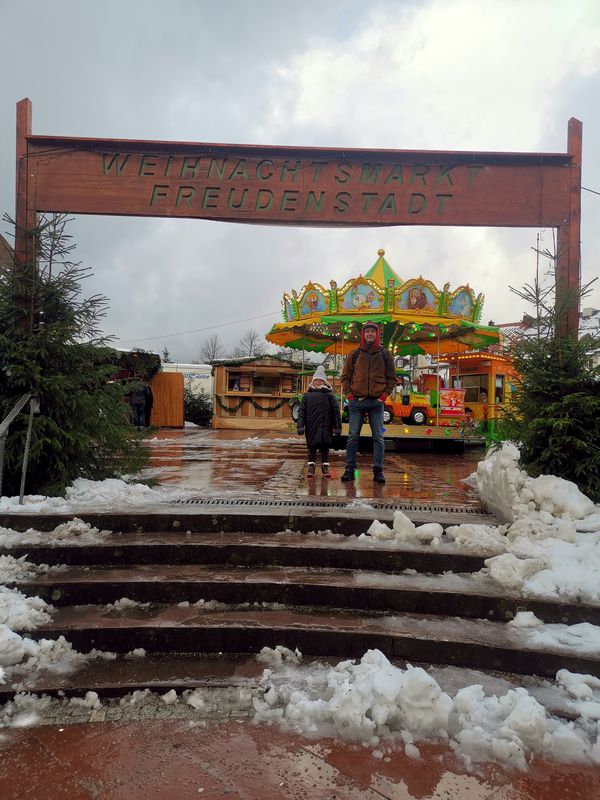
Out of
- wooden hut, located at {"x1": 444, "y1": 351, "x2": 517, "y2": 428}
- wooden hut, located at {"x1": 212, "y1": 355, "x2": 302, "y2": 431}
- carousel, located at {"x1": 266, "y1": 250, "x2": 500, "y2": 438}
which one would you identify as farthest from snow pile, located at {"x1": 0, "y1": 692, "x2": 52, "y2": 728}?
wooden hut, located at {"x1": 212, "y1": 355, "x2": 302, "y2": 431}

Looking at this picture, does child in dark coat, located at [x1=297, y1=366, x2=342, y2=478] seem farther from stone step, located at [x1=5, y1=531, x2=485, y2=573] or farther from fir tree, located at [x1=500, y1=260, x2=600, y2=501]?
stone step, located at [x1=5, y1=531, x2=485, y2=573]

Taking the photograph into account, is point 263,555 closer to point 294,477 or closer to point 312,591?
point 312,591

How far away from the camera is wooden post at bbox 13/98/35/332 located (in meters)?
4.93

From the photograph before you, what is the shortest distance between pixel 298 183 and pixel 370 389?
95.7 inches

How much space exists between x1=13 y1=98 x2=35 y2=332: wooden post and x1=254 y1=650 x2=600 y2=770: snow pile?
4.19 meters

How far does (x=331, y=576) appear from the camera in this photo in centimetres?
339

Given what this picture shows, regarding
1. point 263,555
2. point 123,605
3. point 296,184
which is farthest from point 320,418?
point 123,605

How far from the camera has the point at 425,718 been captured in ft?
7.27

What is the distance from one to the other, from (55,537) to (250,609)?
1597mm

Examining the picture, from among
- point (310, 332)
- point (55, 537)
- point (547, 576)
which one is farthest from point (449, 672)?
point (310, 332)

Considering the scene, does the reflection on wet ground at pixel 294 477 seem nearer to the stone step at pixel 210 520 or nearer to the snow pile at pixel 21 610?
the stone step at pixel 210 520

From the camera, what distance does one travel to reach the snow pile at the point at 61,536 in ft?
12.0

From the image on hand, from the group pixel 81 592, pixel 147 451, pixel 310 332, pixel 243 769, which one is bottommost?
pixel 243 769

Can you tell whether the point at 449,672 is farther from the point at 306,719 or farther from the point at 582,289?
the point at 582,289
